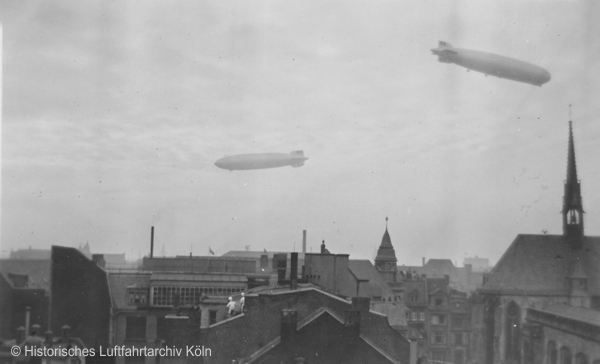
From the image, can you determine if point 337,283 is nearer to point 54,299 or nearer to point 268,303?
point 268,303

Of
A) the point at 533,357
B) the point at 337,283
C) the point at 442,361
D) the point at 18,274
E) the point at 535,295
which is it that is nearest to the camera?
the point at 18,274

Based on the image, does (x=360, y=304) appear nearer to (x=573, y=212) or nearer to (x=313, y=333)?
(x=313, y=333)

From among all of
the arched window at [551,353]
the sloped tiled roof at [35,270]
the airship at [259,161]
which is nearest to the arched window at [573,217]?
the arched window at [551,353]

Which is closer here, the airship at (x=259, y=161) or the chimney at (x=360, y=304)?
the chimney at (x=360, y=304)

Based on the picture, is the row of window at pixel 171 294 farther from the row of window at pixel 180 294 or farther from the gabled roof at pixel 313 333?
the gabled roof at pixel 313 333

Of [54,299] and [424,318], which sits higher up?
[54,299]

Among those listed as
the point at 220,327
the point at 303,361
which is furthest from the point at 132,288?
the point at 303,361
